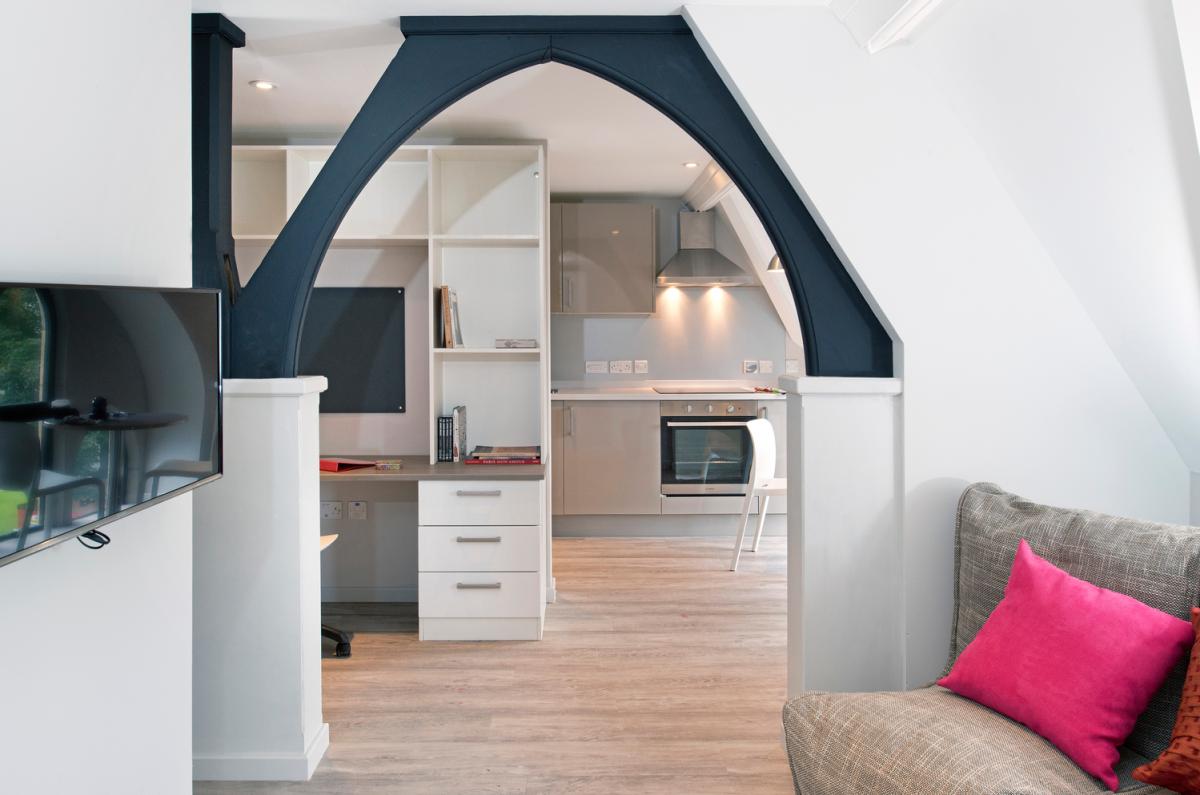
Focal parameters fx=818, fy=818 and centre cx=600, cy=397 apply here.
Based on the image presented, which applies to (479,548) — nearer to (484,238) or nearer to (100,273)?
(484,238)

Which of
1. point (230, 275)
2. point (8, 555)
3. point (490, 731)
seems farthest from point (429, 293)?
point (8, 555)

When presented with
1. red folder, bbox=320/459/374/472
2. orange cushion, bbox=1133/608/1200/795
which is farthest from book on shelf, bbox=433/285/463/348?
orange cushion, bbox=1133/608/1200/795

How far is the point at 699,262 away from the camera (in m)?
5.76

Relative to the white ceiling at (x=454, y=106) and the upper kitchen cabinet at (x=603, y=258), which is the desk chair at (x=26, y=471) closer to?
the white ceiling at (x=454, y=106)

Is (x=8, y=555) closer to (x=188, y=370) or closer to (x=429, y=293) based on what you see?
(x=188, y=370)

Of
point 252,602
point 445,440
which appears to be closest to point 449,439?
point 445,440

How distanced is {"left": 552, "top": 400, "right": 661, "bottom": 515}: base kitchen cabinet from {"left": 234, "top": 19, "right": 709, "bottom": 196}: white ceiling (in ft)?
5.14

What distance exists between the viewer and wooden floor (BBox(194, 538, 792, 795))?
7.95 feet

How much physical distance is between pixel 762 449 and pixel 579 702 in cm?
227

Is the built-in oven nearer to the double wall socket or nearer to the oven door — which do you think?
the oven door

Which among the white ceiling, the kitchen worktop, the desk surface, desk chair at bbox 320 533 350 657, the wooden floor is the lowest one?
the wooden floor

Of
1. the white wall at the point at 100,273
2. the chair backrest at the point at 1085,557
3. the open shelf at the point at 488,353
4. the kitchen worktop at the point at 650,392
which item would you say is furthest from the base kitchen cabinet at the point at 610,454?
the white wall at the point at 100,273

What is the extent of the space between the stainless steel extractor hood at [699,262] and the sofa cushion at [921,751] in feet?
13.1

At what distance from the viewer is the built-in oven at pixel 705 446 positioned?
548 cm
